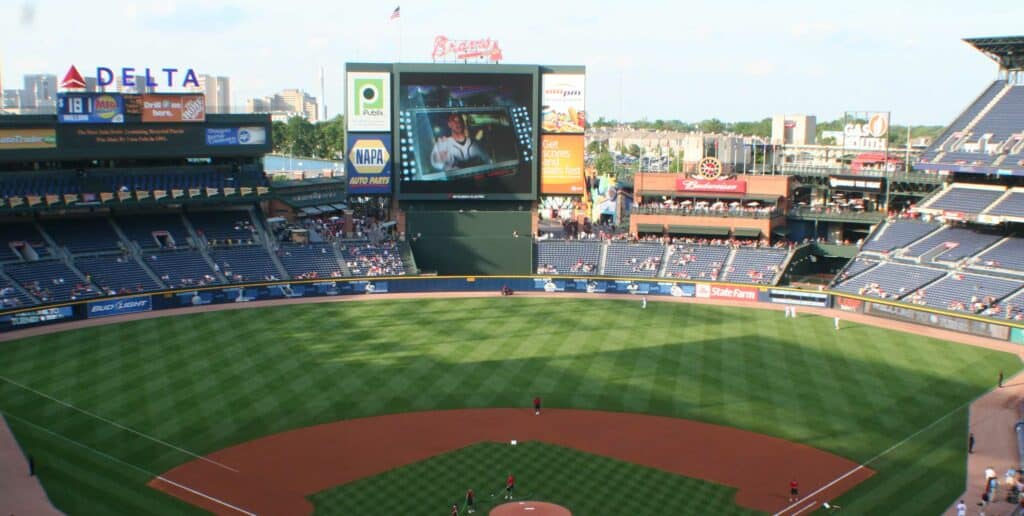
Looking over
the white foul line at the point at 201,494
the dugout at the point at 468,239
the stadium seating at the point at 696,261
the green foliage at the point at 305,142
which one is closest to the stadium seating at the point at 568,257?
the dugout at the point at 468,239

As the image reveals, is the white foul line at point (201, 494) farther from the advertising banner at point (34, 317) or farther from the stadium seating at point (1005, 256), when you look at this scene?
the stadium seating at point (1005, 256)

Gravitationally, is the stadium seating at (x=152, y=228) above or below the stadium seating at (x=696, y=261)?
above

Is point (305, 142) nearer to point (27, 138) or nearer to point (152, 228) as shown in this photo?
point (152, 228)

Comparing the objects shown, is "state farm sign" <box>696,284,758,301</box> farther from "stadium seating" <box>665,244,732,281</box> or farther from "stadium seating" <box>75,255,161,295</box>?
"stadium seating" <box>75,255,161,295</box>

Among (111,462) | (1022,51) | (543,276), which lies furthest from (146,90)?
(1022,51)

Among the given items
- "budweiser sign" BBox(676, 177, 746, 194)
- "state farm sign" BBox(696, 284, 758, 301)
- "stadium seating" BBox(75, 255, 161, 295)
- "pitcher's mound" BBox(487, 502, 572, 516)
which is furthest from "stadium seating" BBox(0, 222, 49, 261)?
"budweiser sign" BBox(676, 177, 746, 194)

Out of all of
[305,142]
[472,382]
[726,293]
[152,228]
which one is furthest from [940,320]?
[305,142]
